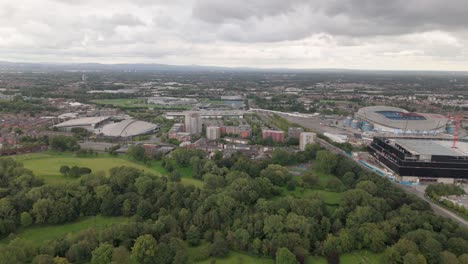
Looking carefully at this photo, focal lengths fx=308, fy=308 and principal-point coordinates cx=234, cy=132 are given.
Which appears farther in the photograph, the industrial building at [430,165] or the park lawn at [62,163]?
the industrial building at [430,165]

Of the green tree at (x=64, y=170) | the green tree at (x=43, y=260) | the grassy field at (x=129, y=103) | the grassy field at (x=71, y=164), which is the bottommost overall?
the grassy field at (x=71, y=164)

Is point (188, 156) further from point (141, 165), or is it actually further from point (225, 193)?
point (225, 193)

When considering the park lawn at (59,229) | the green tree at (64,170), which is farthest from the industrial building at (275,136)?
the park lawn at (59,229)

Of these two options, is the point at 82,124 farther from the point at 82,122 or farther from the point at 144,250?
the point at 144,250

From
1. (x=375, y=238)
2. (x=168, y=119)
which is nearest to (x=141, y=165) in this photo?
(x=375, y=238)

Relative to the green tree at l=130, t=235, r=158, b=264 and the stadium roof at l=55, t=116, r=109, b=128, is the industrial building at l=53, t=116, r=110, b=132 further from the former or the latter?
the green tree at l=130, t=235, r=158, b=264

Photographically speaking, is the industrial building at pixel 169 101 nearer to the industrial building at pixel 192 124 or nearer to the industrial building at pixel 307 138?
the industrial building at pixel 192 124

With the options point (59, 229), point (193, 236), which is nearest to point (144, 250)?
point (193, 236)

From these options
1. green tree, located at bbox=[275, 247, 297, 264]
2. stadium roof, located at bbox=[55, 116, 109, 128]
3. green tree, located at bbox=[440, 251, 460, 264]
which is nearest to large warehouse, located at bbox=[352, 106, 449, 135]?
green tree, located at bbox=[440, 251, 460, 264]
